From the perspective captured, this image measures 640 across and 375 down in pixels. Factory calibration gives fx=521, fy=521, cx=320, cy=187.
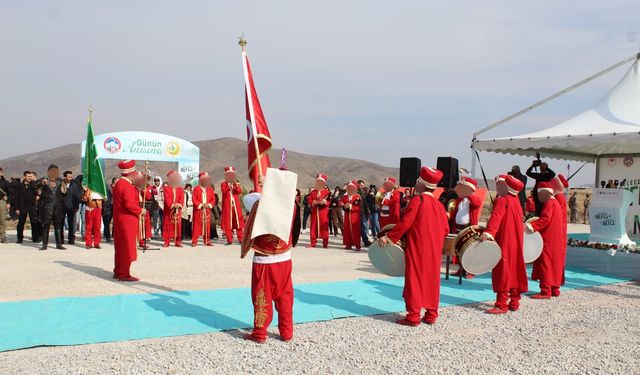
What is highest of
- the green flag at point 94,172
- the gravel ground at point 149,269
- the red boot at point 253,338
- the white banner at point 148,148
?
the white banner at point 148,148

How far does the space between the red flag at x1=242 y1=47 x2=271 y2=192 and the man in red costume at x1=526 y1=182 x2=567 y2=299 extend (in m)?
4.17

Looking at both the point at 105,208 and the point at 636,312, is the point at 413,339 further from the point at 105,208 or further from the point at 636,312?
the point at 105,208

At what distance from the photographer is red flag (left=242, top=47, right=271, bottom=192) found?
4.78m

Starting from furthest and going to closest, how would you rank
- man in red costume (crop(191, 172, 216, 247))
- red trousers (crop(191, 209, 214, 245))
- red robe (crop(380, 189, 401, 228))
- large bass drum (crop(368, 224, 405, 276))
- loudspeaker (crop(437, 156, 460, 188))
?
1. red trousers (crop(191, 209, 214, 245))
2. man in red costume (crop(191, 172, 216, 247))
3. red robe (crop(380, 189, 401, 228))
4. loudspeaker (crop(437, 156, 460, 188))
5. large bass drum (crop(368, 224, 405, 276))

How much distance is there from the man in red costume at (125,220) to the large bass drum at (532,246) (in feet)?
18.2

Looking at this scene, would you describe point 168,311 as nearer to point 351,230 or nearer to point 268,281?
point 268,281

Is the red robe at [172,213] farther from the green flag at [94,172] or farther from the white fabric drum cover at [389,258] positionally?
the white fabric drum cover at [389,258]

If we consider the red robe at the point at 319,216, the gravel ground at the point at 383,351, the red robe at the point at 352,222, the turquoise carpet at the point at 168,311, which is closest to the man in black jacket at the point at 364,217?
the red robe at the point at 352,222

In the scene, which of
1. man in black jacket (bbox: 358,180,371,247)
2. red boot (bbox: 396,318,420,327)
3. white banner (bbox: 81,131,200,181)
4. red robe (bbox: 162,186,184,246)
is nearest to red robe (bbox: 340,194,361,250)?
man in black jacket (bbox: 358,180,371,247)

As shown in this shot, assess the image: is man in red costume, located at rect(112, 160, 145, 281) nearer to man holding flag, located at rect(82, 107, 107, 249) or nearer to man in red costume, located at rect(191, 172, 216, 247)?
man holding flag, located at rect(82, 107, 107, 249)

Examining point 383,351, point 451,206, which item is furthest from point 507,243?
point 451,206

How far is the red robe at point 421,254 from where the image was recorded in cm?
549

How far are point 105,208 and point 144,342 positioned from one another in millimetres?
8954

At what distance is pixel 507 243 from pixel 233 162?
78.4m
